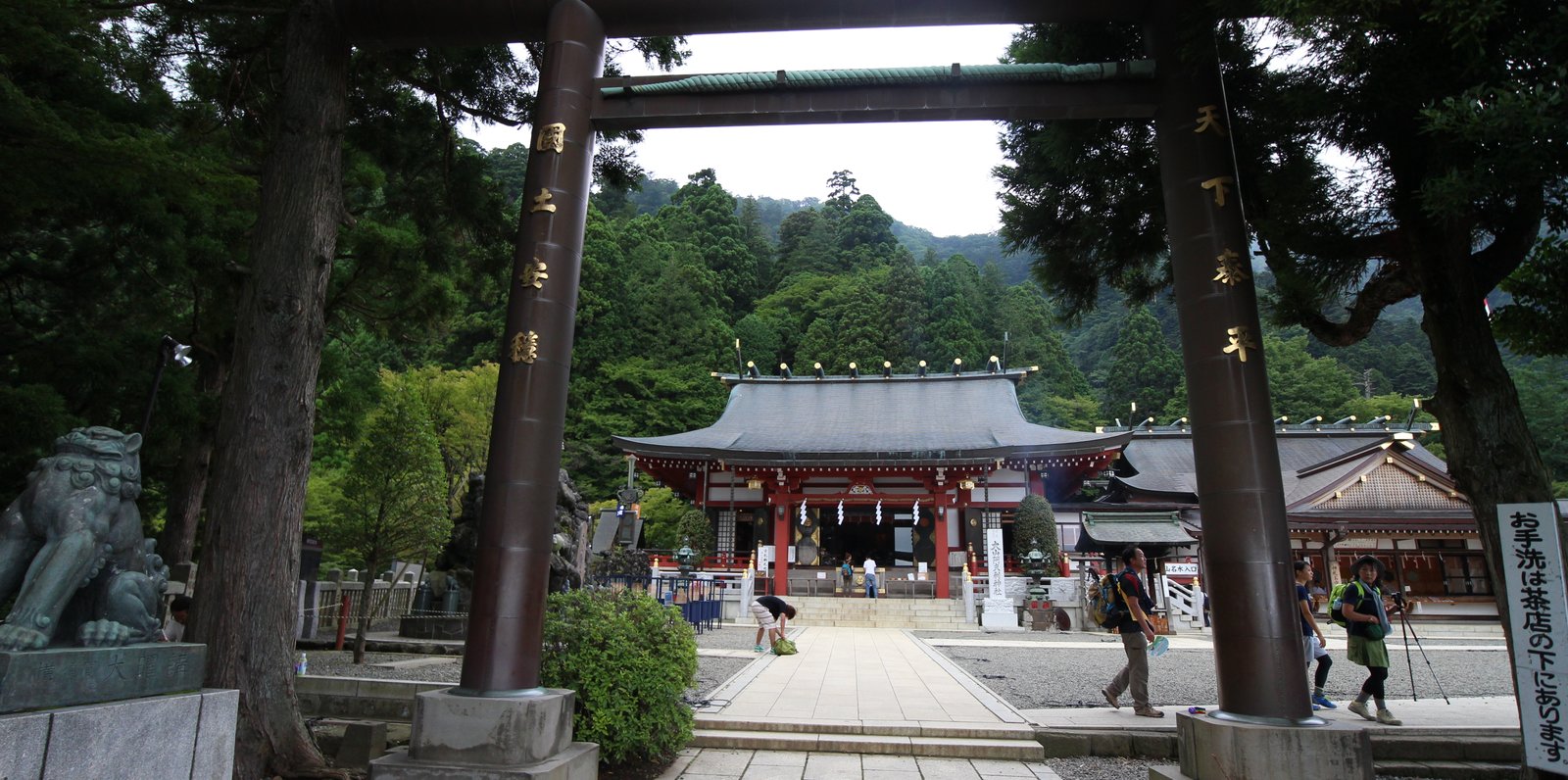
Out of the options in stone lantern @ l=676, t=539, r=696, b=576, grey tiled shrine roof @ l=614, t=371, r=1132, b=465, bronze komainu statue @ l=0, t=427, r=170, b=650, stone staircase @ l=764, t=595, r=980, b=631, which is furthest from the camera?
grey tiled shrine roof @ l=614, t=371, r=1132, b=465

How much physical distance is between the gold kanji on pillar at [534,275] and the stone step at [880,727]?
3.28m

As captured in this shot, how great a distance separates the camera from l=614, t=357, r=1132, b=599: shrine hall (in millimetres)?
18219

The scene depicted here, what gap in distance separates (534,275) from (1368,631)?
22.4ft

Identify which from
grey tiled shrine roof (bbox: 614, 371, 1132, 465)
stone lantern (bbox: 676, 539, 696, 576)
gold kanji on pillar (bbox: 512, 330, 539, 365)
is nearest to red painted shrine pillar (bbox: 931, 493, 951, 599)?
grey tiled shrine roof (bbox: 614, 371, 1132, 465)

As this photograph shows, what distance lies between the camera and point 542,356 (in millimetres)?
4043

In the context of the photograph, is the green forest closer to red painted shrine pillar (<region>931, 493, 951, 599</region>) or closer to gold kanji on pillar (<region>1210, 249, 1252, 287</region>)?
gold kanji on pillar (<region>1210, 249, 1252, 287</region>)

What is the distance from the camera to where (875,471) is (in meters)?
19.2

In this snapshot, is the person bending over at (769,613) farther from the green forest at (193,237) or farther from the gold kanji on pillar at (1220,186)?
the gold kanji on pillar at (1220,186)

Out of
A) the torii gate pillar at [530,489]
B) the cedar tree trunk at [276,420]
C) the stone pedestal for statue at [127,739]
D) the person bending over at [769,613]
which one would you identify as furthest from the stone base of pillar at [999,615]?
the stone pedestal for statue at [127,739]

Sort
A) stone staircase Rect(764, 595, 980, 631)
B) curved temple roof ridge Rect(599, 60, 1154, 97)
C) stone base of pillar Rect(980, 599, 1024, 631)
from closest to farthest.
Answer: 1. curved temple roof ridge Rect(599, 60, 1154, 97)
2. stone base of pillar Rect(980, 599, 1024, 631)
3. stone staircase Rect(764, 595, 980, 631)

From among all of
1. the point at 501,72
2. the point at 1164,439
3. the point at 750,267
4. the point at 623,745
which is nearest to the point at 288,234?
the point at 501,72

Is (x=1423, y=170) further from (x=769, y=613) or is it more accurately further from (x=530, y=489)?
(x=769, y=613)

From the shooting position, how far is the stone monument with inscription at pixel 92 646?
2.43 m

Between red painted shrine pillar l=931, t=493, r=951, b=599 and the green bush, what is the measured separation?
1349 cm
